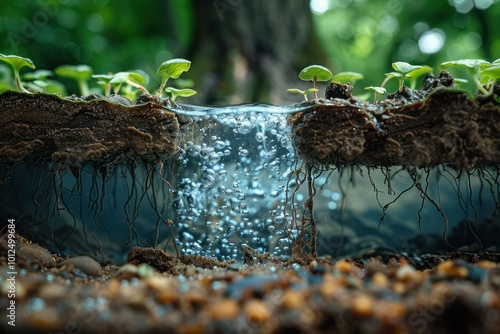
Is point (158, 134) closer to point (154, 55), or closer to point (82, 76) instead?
point (82, 76)

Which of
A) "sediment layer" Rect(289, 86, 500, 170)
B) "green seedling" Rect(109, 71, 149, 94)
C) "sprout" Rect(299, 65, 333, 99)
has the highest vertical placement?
"green seedling" Rect(109, 71, 149, 94)

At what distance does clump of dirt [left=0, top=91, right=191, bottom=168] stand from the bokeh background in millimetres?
1149

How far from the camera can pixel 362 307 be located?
0.97 metres

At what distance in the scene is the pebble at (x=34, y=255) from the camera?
167 centimetres

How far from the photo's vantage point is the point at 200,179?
261 cm

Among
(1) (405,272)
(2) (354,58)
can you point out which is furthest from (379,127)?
(2) (354,58)

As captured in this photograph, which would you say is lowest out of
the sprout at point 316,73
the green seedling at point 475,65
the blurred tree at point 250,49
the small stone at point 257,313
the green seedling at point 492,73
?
the small stone at point 257,313

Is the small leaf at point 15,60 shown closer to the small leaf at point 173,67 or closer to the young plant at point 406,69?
the small leaf at point 173,67

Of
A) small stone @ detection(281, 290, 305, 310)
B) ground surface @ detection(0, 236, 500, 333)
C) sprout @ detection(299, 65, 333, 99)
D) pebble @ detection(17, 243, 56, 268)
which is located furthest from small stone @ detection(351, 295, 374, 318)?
pebble @ detection(17, 243, 56, 268)

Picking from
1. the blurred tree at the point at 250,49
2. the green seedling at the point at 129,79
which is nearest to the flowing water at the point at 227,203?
the green seedling at the point at 129,79

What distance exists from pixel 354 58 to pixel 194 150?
7114 mm

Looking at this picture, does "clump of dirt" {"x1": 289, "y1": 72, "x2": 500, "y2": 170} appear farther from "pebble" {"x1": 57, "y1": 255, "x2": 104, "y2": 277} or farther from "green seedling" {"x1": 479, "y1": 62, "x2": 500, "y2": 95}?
"pebble" {"x1": 57, "y1": 255, "x2": 104, "y2": 277}

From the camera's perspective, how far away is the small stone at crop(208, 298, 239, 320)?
97 centimetres

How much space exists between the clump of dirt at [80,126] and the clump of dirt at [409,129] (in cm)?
71
